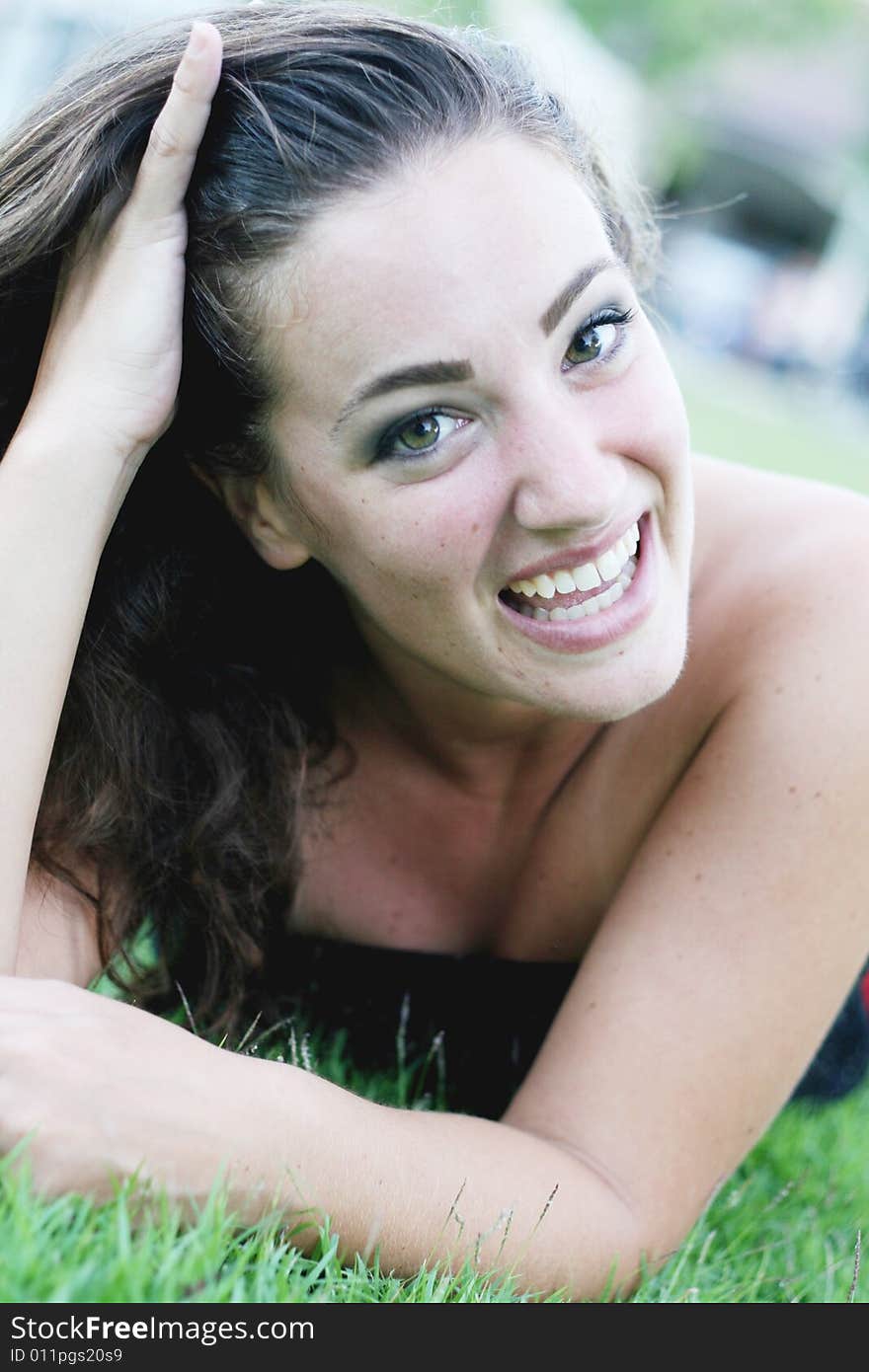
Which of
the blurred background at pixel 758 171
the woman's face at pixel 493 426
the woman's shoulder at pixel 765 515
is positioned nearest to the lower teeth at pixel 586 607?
the woman's face at pixel 493 426

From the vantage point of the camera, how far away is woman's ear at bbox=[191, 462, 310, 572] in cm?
276

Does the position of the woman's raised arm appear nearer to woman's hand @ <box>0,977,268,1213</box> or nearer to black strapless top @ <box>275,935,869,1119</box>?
woman's hand @ <box>0,977,268,1213</box>

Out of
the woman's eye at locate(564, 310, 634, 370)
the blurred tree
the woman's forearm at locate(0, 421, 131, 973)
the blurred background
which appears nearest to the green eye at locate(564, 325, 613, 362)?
the woman's eye at locate(564, 310, 634, 370)

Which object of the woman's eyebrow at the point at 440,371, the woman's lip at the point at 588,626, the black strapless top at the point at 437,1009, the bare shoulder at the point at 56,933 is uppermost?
the woman's eyebrow at the point at 440,371

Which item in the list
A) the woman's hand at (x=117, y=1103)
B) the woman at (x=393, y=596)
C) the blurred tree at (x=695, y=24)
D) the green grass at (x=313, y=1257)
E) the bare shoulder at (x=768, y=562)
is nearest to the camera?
the green grass at (x=313, y=1257)

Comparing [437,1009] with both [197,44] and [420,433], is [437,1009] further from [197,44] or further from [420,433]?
[197,44]

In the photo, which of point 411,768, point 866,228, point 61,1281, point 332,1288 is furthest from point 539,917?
point 866,228

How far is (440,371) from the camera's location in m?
2.32

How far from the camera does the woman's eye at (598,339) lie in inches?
96.8

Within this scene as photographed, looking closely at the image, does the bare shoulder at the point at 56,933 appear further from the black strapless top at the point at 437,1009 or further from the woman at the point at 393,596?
the black strapless top at the point at 437,1009

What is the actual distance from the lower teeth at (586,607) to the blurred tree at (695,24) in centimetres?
3270

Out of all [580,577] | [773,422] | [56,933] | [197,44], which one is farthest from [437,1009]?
[773,422]

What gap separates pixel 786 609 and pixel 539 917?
903mm

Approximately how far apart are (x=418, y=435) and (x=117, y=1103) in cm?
116
